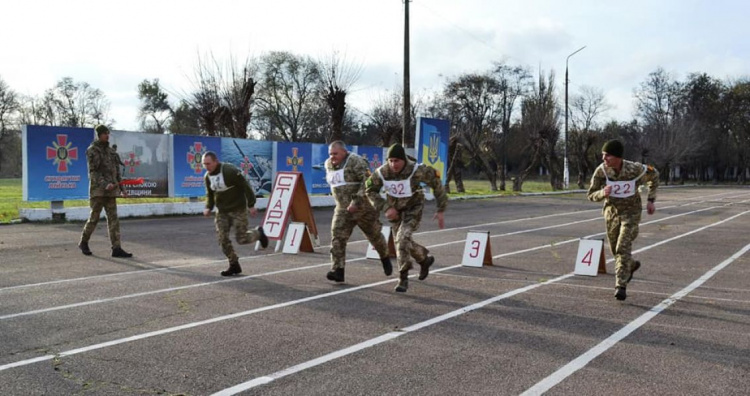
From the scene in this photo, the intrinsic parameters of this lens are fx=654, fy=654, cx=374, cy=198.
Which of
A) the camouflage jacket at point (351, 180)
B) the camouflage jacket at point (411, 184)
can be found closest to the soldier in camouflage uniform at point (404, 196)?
the camouflage jacket at point (411, 184)

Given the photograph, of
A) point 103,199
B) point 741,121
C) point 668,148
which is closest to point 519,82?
point 668,148

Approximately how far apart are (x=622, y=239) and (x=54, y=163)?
49.9 feet

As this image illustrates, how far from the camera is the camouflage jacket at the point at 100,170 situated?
1128cm

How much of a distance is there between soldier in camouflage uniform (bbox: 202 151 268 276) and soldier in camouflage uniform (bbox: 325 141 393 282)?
1.35 metres

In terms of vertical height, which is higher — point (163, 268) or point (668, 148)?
point (668, 148)

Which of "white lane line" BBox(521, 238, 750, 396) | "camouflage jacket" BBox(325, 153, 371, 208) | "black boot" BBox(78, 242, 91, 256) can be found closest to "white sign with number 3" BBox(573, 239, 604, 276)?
"white lane line" BBox(521, 238, 750, 396)

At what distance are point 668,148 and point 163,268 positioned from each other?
74.0 metres

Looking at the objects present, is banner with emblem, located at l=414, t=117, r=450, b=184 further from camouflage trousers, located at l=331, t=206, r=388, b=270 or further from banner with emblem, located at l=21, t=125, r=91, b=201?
camouflage trousers, located at l=331, t=206, r=388, b=270

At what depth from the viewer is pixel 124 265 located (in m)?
10.5

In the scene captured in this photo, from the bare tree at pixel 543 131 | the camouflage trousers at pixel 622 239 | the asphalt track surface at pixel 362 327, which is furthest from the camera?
the bare tree at pixel 543 131

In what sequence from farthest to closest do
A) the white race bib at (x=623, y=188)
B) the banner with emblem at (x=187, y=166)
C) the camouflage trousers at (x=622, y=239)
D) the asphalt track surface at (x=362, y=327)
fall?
1. the banner with emblem at (x=187, y=166)
2. the white race bib at (x=623, y=188)
3. the camouflage trousers at (x=622, y=239)
4. the asphalt track surface at (x=362, y=327)

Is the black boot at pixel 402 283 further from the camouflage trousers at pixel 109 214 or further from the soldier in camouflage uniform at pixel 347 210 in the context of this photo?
the camouflage trousers at pixel 109 214

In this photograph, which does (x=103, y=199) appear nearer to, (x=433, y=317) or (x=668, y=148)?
(x=433, y=317)

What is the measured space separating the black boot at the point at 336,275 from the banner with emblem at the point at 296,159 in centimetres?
1588
